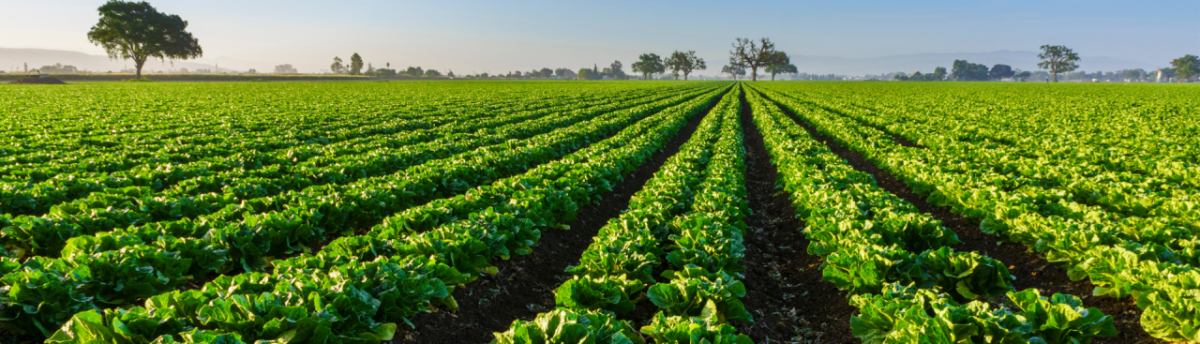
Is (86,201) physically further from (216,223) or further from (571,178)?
(571,178)

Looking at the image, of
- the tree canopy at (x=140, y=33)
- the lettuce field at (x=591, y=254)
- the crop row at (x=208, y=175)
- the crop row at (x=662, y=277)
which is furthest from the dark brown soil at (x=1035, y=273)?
the tree canopy at (x=140, y=33)

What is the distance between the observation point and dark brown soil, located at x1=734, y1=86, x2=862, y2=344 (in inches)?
220

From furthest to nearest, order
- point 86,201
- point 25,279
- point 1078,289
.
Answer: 1. point 86,201
2. point 1078,289
3. point 25,279

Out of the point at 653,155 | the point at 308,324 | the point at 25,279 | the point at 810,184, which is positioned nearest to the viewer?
the point at 308,324

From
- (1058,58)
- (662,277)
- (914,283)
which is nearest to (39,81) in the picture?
(662,277)

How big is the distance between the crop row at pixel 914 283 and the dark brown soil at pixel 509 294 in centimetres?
340

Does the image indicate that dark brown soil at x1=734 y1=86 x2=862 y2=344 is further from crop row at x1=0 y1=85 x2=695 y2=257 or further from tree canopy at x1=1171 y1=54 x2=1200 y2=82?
tree canopy at x1=1171 y1=54 x2=1200 y2=82

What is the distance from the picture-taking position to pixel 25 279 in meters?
4.56

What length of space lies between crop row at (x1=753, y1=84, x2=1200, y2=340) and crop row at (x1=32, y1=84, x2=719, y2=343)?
628 cm

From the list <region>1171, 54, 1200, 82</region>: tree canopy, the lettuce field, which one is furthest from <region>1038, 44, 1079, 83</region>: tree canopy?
the lettuce field

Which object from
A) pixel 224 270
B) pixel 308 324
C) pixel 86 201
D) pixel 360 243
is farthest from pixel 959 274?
pixel 86 201

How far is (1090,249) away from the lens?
588cm

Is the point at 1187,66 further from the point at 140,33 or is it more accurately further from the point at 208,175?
the point at 140,33

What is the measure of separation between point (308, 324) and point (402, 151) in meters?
11.1
